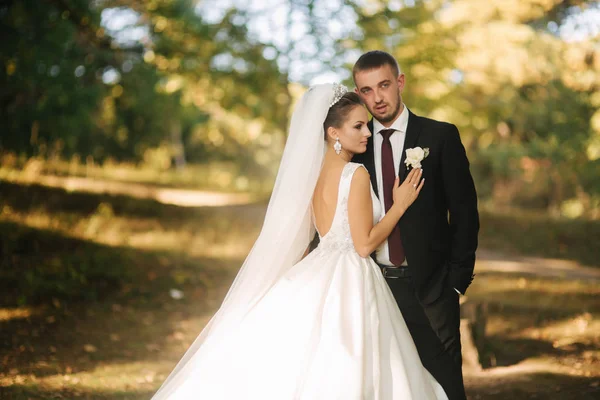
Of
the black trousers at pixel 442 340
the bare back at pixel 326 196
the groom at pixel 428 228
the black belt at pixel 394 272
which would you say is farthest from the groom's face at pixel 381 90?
the black trousers at pixel 442 340

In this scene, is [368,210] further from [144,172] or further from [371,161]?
[144,172]

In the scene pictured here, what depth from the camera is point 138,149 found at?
27109mm

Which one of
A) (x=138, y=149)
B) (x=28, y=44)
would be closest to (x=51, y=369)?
(x=28, y=44)

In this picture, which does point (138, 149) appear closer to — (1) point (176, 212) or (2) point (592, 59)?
(1) point (176, 212)

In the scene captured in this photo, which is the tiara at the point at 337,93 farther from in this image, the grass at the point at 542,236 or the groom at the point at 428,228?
the grass at the point at 542,236

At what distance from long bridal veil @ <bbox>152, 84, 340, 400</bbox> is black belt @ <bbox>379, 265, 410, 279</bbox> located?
517mm

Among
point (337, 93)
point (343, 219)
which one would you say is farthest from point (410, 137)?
point (343, 219)

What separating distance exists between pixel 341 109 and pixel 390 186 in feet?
1.76

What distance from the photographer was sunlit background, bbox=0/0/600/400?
693 centimetres

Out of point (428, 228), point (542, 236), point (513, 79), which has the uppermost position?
point (513, 79)

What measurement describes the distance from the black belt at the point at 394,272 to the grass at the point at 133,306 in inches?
92.5

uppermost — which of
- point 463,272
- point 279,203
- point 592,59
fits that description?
point 592,59

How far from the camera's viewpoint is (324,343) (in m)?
3.42

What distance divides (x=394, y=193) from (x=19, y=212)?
926 cm
